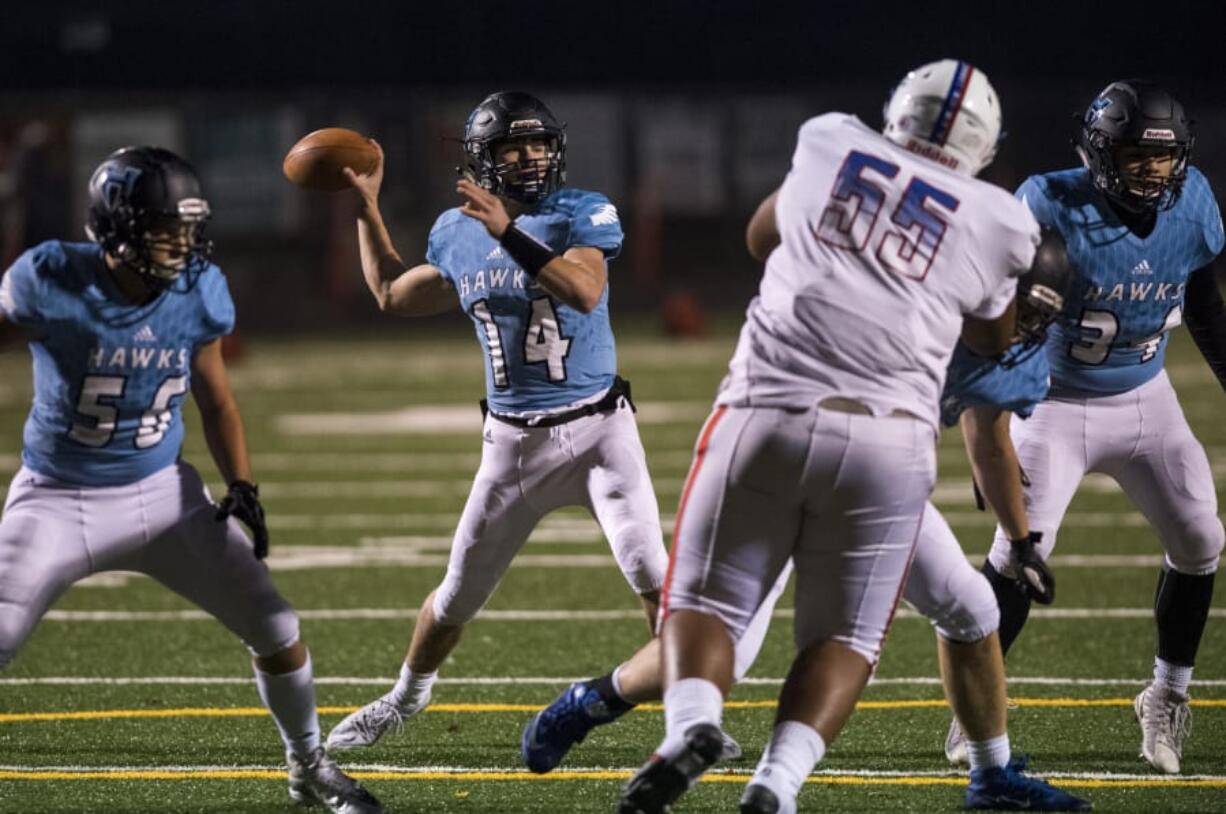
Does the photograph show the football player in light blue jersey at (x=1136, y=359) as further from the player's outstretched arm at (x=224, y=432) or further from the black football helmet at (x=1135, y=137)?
the player's outstretched arm at (x=224, y=432)

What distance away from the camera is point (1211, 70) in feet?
81.0

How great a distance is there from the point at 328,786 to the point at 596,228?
1.46 m

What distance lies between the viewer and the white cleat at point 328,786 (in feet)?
13.9

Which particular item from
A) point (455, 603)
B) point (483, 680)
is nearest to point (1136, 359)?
point (455, 603)

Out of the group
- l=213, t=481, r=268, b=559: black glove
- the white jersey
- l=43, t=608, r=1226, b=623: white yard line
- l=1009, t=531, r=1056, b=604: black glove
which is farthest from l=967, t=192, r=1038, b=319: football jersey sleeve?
l=43, t=608, r=1226, b=623: white yard line

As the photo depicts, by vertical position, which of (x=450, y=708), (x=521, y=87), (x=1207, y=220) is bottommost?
(x=521, y=87)

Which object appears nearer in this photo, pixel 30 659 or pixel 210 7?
pixel 30 659

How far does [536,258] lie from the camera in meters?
4.22

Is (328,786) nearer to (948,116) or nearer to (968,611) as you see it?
(968,611)

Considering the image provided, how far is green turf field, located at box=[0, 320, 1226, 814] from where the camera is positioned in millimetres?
4547

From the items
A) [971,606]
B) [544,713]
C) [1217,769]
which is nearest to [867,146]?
[971,606]

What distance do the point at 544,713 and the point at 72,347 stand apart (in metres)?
1.37

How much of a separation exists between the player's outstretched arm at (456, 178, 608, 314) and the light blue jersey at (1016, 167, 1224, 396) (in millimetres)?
1242

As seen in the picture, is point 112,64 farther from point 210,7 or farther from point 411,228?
point 411,228
